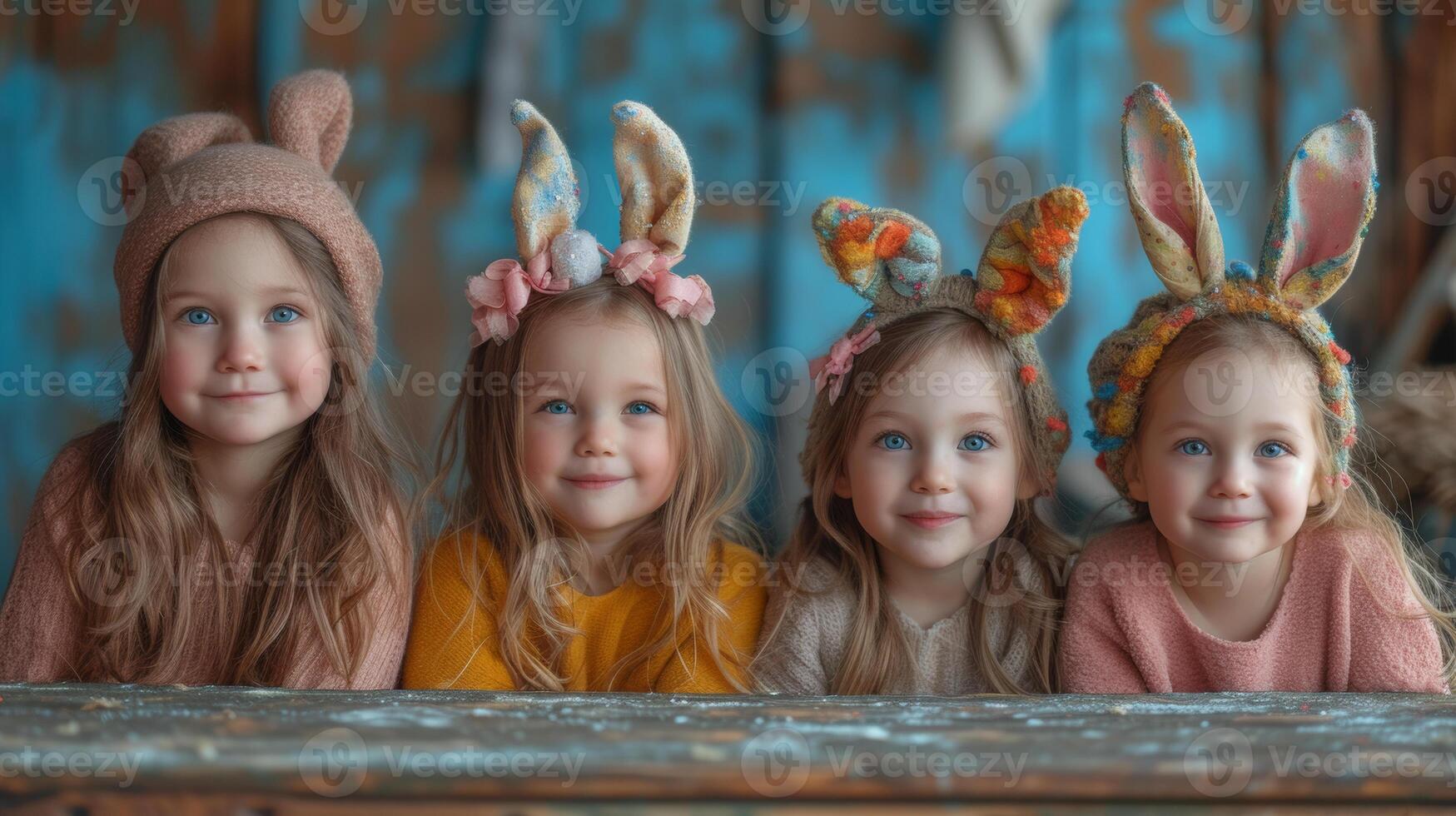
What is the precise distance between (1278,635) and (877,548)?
21.3 inches

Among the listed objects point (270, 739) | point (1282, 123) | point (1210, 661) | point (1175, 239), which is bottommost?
point (1210, 661)

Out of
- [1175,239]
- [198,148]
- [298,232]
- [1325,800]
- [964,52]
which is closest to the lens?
[1325,800]

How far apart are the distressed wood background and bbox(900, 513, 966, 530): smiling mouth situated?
1.26 metres

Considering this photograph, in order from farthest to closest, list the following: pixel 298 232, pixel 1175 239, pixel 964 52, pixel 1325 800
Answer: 1. pixel 964 52
2. pixel 298 232
3. pixel 1175 239
4. pixel 1325 800

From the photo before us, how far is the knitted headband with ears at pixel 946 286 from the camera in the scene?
1676 mm

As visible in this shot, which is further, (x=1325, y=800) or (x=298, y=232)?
(x=298, y=232)

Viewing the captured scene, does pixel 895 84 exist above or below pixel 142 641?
above

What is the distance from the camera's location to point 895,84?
2.96 m

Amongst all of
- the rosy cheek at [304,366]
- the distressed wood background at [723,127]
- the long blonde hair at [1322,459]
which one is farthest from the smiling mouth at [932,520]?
the distressed wood background at [723,127]

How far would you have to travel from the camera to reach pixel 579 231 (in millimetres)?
1797

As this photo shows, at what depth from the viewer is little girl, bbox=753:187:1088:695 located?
166 cm

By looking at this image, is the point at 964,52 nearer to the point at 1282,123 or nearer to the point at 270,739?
the point at 1282,123

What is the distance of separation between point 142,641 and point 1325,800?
1436 mm

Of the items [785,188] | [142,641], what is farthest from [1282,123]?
[142,641]
